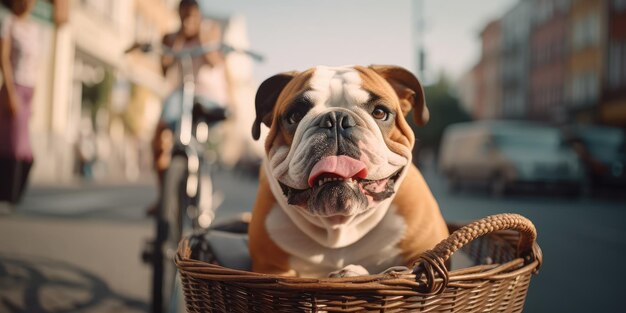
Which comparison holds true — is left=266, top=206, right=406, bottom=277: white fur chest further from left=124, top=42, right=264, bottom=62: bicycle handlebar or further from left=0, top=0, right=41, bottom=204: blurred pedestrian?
left=0, top=0, right=41, bottom=204: blurred pedestrian

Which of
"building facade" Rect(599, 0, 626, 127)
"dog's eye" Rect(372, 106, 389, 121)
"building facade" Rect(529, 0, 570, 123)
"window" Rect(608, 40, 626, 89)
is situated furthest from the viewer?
"building facade" Rect(529, 0, 570, 123)

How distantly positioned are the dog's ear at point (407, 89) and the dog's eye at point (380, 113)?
209 mm

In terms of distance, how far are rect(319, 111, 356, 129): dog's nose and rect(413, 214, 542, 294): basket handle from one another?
406 millimetres

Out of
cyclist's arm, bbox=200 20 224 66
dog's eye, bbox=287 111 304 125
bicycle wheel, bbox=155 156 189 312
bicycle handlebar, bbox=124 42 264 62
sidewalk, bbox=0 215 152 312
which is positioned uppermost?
cyclist's arm, bbox=200 20 224 66

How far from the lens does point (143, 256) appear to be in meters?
2.81

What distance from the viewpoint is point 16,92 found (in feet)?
8.91

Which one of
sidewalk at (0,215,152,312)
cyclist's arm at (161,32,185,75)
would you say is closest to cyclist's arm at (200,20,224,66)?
cyclist's arm at (161,32,185,75)

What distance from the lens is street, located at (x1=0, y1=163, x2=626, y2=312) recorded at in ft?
10.4

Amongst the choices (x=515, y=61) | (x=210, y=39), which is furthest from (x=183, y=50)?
(x=515, y=61)

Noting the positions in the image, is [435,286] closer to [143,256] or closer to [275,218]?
[275,218]

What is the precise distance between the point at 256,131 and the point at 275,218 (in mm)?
294

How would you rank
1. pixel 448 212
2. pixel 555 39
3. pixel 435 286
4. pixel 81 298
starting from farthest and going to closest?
pixel 555 39, pixel 448 212, pixel 81 298, pixel 435 286

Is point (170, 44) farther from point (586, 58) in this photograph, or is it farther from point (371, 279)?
point (586, 58)

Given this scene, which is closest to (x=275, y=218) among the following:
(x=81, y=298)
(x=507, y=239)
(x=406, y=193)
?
(x=406, y=193)
